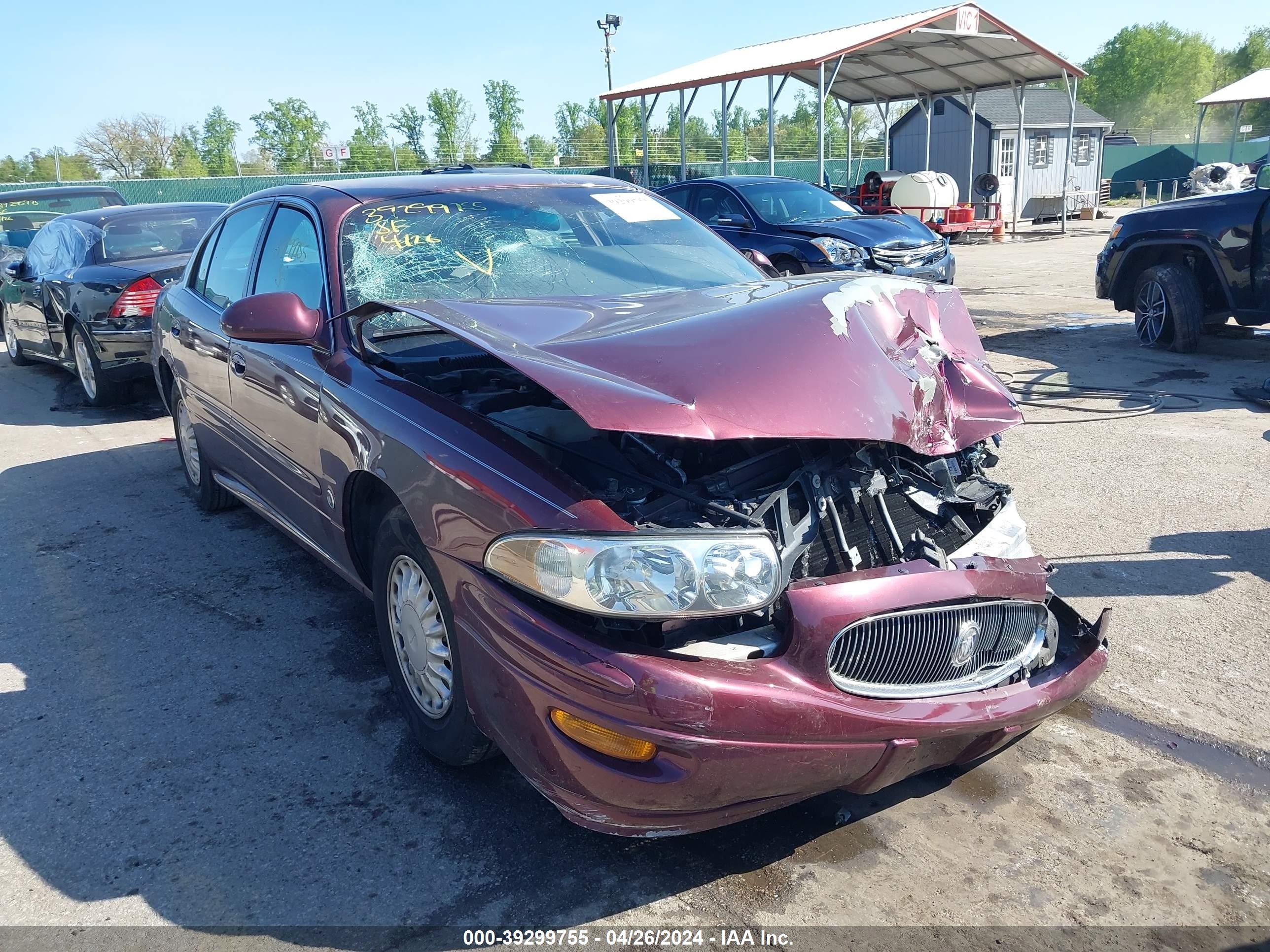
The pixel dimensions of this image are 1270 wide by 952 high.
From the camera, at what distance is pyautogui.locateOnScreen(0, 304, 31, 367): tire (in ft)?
34.7

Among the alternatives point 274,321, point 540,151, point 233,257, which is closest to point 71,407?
point 233,257

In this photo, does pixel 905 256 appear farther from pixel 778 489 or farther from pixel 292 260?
pixel 778 489

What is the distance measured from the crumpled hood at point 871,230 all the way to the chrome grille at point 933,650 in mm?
8761

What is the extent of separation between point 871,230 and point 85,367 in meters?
8.10

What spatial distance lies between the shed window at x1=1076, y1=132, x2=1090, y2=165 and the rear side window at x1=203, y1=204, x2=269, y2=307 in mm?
33090

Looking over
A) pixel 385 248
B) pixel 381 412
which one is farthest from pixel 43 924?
pixel 385 248

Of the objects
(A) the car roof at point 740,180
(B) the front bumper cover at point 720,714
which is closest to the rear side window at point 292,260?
(B) the front bumper cover at point 720,714

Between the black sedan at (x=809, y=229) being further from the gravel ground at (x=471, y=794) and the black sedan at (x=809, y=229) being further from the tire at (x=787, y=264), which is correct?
the gravel ground at (x=471, y=794)

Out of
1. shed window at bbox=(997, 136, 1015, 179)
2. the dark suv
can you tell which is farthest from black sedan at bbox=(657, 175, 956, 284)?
shed window at bbox=(997, 136, 1015, 179)

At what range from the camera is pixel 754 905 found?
2.40m

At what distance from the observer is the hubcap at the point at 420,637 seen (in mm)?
2857

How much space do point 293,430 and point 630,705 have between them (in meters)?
2.11

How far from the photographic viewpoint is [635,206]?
169 inches

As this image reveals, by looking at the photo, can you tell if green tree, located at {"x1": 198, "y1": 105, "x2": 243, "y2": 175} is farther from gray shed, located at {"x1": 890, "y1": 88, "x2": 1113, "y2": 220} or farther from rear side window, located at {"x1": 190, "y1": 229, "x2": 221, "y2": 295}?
rear side window, located at {"x1": 190, "y1": 229, "x2": 221, "y2": 295}
